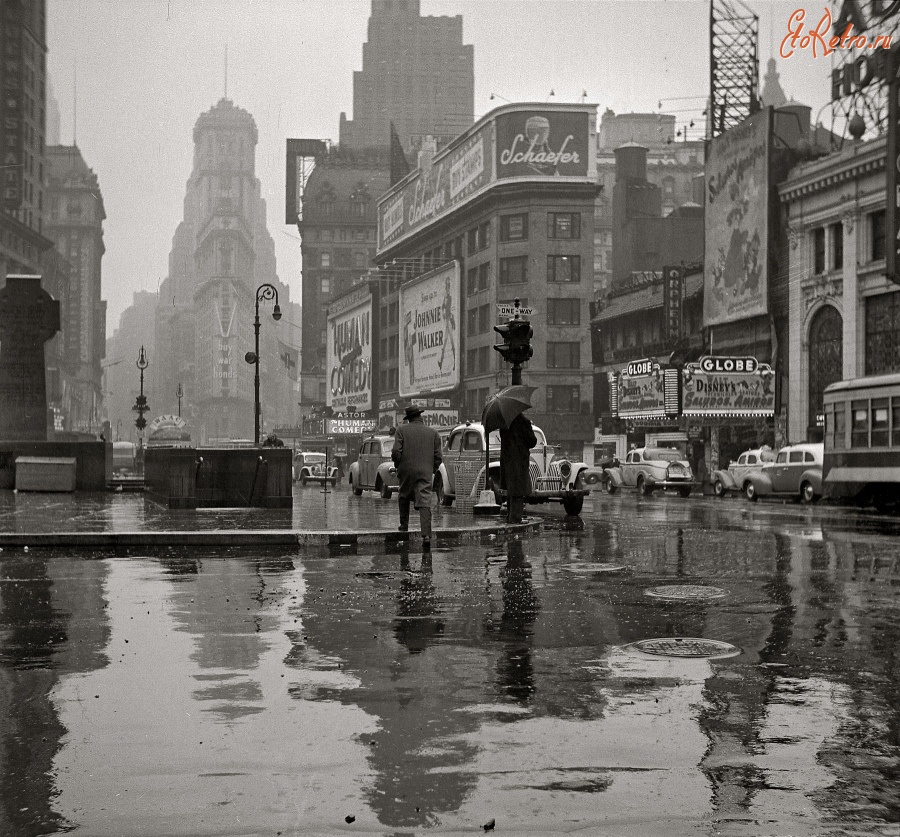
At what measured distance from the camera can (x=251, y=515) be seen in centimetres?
2173

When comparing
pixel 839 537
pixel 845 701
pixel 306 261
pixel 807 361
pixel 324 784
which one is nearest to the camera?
pixel 324 784

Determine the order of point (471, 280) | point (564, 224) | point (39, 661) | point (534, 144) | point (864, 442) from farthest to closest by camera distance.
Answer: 1. point (471, 280)
2. point (564, 224)
3. point (534, 144)
4. point (864, 442)
5. point (39, 661)

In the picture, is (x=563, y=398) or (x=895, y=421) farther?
(x=563, y=398)

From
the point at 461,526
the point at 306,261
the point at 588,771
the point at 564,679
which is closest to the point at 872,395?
the point at 461,526

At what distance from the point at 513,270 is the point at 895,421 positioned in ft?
217

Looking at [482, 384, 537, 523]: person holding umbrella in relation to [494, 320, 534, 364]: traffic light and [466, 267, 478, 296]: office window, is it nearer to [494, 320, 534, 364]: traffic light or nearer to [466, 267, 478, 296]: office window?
[494, 320, 534, 364]: traffic light

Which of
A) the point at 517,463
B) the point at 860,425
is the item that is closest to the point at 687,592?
the point at 517,463

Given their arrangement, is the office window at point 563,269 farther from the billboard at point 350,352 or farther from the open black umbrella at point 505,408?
the open black umbrella at point 505,408

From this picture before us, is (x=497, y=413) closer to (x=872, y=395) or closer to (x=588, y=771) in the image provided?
(x=872, y=395)

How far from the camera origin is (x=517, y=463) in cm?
2080

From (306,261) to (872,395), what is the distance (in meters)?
153

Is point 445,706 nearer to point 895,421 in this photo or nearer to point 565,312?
point 895,421

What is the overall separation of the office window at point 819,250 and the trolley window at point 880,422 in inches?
1027

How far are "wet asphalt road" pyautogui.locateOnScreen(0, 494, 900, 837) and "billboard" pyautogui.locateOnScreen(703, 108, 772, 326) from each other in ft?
159
